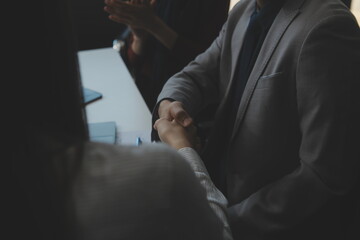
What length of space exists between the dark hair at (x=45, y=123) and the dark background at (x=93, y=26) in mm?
1942

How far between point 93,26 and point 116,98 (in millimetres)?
1215

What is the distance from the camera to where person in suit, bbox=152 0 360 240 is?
67cm

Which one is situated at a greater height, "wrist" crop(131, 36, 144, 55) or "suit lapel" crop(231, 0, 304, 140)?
"suit lapel" crop(231, 0, 304, 140)

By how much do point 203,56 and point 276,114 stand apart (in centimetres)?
38

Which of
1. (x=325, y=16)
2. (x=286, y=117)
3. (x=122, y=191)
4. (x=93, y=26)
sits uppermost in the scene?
(x=325, y=16)

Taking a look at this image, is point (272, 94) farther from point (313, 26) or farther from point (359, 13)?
point (359, 13)

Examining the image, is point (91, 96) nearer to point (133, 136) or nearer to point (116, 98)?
point (116, 98)

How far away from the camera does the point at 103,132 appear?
98 centimetres

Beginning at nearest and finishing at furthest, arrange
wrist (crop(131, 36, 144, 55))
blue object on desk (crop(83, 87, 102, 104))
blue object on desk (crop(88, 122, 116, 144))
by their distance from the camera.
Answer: blue object on desk (crop(88, 122, 116, 144)), blue object on desk (crop(83, 87, 102, 104)), wrist (crop(131, 36, 144, 55))

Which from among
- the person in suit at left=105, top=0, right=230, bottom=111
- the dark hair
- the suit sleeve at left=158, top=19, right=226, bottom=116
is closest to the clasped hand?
the person in suit at left=105, top=0, right=230, bottom=111

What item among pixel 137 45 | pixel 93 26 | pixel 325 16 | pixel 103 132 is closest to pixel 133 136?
pixel 103 132

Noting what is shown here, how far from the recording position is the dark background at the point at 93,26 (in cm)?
218

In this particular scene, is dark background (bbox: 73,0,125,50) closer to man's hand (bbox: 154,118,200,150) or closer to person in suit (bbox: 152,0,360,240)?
person in suit (bbox: 152,0,360,240)

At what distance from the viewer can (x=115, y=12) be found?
48.4 inches
